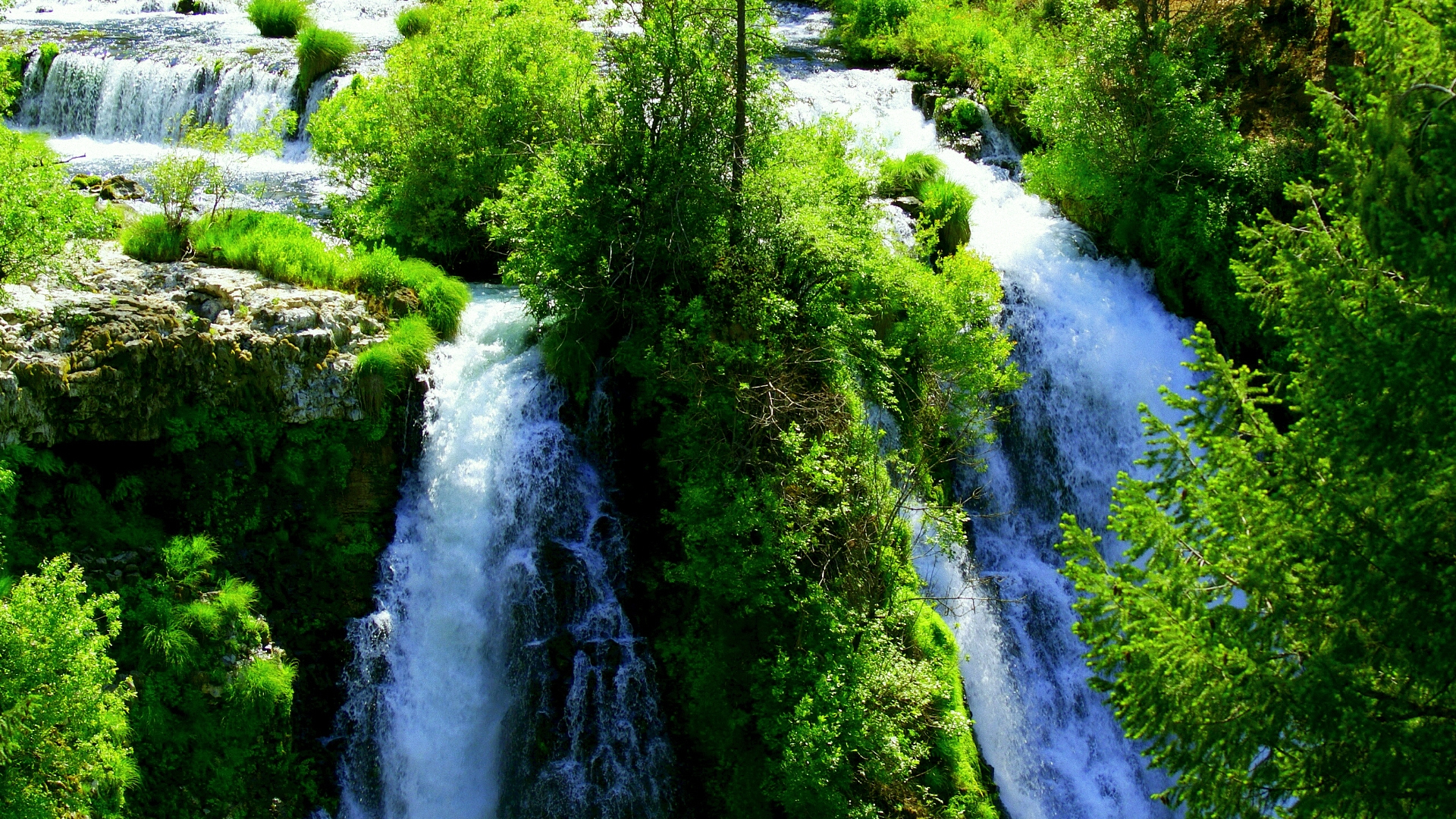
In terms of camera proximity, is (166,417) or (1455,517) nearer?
(1455,517)

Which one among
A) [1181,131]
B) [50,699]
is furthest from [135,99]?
[1181,131]

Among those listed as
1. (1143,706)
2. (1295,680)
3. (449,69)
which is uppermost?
(449,69)

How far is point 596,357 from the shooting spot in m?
13.7

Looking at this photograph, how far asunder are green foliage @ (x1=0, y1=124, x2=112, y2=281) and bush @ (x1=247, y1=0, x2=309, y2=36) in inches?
598

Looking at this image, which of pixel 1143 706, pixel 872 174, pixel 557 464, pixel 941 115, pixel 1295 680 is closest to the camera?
pixel 1295 680

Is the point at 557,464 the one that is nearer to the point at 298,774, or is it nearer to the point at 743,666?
the point at 743,666

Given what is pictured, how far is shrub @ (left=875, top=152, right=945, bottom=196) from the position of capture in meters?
18.5

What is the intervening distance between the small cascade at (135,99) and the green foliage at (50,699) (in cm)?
1528

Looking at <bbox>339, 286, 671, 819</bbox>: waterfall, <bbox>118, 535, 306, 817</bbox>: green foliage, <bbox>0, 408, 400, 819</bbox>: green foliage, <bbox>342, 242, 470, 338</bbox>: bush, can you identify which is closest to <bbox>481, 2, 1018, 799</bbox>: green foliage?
<bbox>339, 286, 671, 819</bbox>: waterfall

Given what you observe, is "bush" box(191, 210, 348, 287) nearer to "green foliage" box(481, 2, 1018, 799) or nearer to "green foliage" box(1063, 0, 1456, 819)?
"green foliage" box(481, 2, 1018, 799)

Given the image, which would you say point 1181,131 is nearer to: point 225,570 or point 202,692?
Answer: point 225,570

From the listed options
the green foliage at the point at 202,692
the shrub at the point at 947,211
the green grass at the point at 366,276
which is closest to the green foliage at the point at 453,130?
the green grass at the point at 366,276

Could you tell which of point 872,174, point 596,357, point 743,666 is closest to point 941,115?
point 872,174

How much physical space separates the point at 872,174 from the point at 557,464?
24.1 ft
